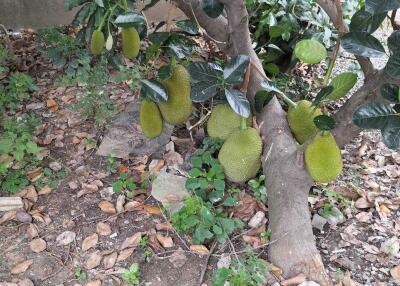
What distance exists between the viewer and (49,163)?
73.9 inches

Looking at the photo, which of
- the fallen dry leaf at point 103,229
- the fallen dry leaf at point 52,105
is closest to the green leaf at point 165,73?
the fallen dry leaf at point 103,229

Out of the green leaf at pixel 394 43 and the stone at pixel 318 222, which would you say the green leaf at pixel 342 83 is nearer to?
the green leaf at pixel 394 43

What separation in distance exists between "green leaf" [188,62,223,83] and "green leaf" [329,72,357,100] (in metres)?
0.36

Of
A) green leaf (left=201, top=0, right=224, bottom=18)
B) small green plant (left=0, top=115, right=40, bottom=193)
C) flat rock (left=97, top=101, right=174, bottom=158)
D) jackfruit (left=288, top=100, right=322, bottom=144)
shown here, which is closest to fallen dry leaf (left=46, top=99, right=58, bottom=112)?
small green plant (left=0, top=115, right=40, bottom=193)

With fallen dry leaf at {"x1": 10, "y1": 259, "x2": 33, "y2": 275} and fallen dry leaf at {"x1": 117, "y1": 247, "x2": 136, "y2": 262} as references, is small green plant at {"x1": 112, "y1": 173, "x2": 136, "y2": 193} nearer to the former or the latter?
fallen dry leaf at {"x1": 117, "y1": 247, "x2": 136, "y2": 262}

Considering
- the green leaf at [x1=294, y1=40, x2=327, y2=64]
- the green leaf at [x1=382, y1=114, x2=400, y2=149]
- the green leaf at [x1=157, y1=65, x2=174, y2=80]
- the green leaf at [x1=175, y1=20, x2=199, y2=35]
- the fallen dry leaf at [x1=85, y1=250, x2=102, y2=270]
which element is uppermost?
the green leaf at [x1=294, y1=40, x2=327, y2=64]

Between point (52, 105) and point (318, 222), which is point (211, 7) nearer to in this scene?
point (318, 222)

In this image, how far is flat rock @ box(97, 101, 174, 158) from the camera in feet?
6.28

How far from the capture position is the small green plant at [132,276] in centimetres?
138

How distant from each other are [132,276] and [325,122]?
2.45 ft

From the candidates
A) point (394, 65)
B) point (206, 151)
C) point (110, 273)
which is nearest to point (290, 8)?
point (206, 151)

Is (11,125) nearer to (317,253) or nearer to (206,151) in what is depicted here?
(206,151)

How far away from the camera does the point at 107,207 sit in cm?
167

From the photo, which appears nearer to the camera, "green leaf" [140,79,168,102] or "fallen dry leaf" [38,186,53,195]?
"green leaf" [140,79,168,102]
